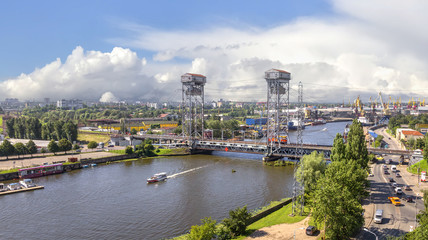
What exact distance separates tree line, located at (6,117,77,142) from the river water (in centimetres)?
2416

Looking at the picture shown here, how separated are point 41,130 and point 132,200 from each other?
52107mm

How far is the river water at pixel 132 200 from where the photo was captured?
73.8 ft

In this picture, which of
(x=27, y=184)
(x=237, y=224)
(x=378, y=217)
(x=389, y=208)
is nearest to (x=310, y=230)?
(x=237, y=224)

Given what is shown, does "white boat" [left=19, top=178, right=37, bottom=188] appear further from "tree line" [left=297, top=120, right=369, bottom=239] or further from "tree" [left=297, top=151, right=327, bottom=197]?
"tree line" [left=297, top=120, right=369, bottom=239]

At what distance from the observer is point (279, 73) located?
1930 inches

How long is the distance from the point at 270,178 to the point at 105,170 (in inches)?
900

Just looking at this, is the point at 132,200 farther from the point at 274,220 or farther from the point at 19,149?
the point at 19,149

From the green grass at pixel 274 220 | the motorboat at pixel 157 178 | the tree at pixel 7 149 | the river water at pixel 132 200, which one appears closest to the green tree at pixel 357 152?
the river water at pixel 132 200

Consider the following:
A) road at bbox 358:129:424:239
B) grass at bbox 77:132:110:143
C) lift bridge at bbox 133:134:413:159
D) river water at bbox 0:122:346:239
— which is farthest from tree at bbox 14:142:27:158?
road at bbox 358:129:424:239

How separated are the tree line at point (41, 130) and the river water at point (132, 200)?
79.3 feet

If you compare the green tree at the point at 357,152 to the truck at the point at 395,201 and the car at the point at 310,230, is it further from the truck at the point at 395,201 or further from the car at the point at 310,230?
the car at the point at 310,230

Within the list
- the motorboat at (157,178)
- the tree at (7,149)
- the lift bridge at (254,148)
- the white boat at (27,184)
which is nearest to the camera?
the white boat at (27,184)

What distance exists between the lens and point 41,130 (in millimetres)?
69938

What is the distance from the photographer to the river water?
2250 cm
